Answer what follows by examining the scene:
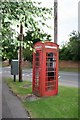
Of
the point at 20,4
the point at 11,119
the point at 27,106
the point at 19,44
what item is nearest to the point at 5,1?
the point at 20,4

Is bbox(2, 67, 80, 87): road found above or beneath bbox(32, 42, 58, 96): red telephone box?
beneath

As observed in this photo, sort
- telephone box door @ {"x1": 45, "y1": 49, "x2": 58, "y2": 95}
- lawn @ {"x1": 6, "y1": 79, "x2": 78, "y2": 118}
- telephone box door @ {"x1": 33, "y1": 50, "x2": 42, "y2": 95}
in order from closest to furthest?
1. lawn @ {"x1": 6, "y1": 79, "x2": 78, "y2": 118}
2. telephone box door @ {"x1": 45, "y1": 49, "x2": 58, "y2": 95}
3. telephone box door @ {"x1": 33, "y1": 50, "x2": 42, "y2": 95}

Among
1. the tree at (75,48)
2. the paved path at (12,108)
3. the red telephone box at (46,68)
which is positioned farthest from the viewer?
the tree at (75,48)

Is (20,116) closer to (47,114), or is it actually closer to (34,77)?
(47,114)

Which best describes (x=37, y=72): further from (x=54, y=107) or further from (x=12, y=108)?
(x=54, y=107)

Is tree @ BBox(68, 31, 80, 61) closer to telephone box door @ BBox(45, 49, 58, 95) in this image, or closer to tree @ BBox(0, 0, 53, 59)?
telephone box door @ BBox(45, 49, 58, 95)

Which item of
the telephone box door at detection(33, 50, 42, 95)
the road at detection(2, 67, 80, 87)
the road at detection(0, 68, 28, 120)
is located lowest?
the road at detection(2, 67, 80, 87)

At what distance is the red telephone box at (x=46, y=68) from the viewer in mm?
15273

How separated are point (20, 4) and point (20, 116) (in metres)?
5.94

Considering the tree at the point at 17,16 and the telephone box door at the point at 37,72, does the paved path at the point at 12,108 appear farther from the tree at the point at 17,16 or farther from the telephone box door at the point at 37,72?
the tree at the point at 17,16

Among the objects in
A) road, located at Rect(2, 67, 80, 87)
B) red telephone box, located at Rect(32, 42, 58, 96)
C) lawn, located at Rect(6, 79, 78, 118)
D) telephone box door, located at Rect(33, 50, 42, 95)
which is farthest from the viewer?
road, located at Rect(2, 67, 80, 87)

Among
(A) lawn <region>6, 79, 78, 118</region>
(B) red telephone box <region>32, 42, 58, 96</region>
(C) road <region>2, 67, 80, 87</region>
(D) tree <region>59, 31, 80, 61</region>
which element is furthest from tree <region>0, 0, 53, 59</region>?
(D) tree <region>59, 31, 80, 61</region>

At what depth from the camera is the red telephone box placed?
15273mm

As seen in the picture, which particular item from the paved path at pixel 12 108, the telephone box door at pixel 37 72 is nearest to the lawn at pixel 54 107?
the paved path at pixel 12 108
